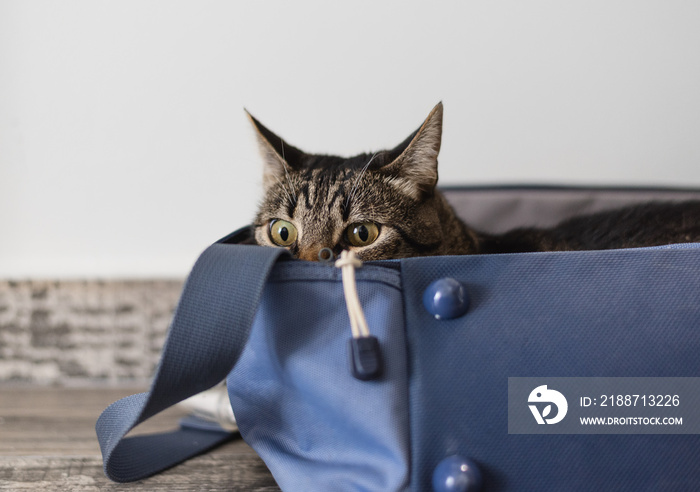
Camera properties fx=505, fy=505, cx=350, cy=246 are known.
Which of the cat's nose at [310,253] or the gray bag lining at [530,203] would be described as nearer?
the cat's nose at [310,253]

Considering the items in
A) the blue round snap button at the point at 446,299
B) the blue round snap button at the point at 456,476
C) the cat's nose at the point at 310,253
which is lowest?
the blue round snap button at the point at 456,476

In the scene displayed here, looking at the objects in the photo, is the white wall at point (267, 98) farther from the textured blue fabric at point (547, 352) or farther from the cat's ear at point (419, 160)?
the textured blue fabric at point (547, 352)

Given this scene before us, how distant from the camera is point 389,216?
72cm

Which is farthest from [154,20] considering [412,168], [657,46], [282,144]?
[657,46]

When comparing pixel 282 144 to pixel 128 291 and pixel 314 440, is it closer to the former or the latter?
pixel 314 440

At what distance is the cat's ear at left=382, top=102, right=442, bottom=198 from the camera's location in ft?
2.33

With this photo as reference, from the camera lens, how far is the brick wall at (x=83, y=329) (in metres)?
1.12

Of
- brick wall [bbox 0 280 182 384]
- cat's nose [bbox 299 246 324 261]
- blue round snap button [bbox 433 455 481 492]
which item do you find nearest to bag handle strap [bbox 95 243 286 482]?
cat's nose [bbox 299 246 324 261]

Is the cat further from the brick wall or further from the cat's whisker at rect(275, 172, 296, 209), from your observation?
the brick wall

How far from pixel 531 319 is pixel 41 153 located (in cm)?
109

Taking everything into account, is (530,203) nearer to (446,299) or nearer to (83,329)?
(446,299)

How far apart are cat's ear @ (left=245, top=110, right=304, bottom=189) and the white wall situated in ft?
0.94

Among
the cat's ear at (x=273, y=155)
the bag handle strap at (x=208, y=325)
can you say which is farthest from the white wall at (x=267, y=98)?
the bag handle strap at (x=208, y=325)

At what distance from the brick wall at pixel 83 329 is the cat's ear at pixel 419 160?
0.63 m
